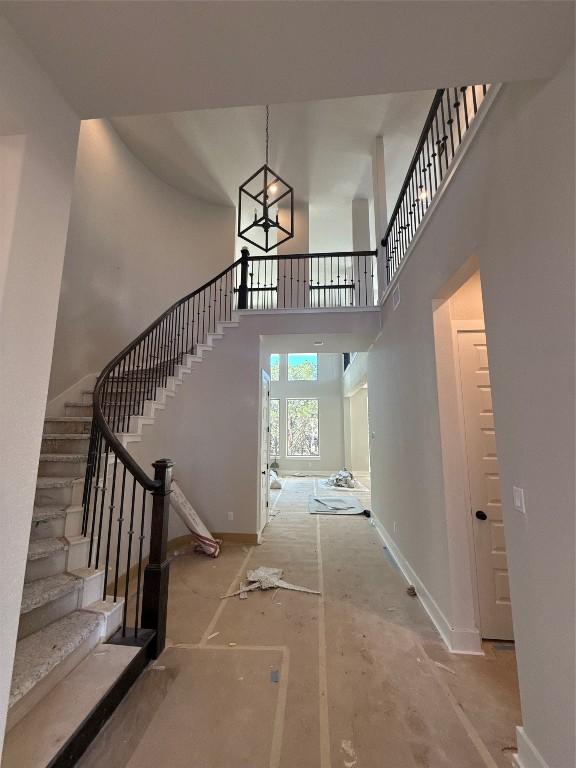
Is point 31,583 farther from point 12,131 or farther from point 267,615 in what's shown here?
point 12,131

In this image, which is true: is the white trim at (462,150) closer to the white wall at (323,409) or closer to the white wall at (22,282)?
the white wall at (22,282)

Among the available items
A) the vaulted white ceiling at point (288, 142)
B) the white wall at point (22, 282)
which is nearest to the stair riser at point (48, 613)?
the white wall at point (22, 282)

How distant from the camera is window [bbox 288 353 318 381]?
11.4 metres

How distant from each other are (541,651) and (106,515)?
3.02 meters

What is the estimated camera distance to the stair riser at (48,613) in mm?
1682

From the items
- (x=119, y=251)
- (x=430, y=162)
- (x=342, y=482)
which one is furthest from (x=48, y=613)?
(x=342, y=482)

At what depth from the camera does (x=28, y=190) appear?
1118 mm

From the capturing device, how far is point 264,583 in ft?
10.1

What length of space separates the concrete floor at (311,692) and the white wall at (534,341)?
45cm

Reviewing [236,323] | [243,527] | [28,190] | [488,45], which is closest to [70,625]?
[28,190]

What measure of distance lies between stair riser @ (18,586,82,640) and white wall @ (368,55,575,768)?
2383 millimetres

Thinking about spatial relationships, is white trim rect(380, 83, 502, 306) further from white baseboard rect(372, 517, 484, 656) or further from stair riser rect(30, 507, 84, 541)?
stair riser rect(30, 507, 84, 541)

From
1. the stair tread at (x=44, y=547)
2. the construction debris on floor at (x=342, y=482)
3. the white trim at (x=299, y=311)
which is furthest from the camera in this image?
the construction debris on floor at (x=342, y=482)

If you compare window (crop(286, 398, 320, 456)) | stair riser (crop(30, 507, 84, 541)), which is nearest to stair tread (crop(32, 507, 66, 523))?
stair riser (crop(30, 507, 84, 541))
